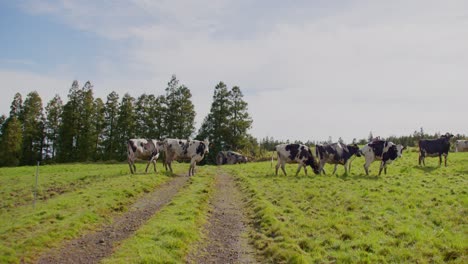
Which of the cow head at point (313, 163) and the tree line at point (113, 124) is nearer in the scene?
the cow head at point (313, 163)

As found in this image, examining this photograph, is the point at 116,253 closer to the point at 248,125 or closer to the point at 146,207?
the point at 146,207

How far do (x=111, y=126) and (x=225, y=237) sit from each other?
56.8 m

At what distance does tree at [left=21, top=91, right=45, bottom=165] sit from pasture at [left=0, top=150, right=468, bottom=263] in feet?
158

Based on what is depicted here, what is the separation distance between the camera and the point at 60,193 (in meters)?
Answer: 18.5

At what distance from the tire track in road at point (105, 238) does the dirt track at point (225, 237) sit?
2.26 metres

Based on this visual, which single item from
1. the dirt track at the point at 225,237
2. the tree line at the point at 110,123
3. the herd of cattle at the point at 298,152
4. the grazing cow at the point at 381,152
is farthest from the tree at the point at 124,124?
the dirt track at the point at 225,237

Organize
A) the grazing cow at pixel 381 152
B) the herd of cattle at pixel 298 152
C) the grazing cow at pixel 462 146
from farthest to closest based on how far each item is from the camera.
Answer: the grazing cow at pixel 462 146
the herd of cattle at pixel 298 152
the grazing cow at pixel 381 152

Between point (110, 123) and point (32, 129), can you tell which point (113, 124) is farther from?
point (32, 129)

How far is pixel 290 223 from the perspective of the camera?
11461mm

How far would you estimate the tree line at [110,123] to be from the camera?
5994 centimetres

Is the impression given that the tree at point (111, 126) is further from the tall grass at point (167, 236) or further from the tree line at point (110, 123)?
the tall grass at point (167, 236)

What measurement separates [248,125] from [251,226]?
48.7 m

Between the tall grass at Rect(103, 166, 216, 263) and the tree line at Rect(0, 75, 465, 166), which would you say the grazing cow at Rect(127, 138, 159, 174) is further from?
the tree line at Rect(0, 75, 465, 166)

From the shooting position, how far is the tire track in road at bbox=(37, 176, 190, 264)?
332 inches
